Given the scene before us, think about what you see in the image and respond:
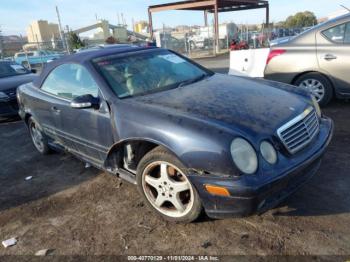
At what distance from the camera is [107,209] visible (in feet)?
11.5

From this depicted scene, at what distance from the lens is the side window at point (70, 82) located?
12.2 feet

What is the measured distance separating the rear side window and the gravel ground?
2134 millimetres

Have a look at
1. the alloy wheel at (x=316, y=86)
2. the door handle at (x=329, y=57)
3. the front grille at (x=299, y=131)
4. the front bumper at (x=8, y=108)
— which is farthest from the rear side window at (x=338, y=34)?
the front bumper at (x=8, y=108)

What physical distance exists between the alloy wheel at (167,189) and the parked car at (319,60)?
3.86m

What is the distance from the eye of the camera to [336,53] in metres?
5.64

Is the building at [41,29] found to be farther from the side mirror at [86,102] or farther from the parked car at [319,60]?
the side mirror at [86,102]

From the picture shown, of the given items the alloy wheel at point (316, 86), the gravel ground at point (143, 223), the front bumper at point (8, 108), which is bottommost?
the gravel ground at point (143, 223)

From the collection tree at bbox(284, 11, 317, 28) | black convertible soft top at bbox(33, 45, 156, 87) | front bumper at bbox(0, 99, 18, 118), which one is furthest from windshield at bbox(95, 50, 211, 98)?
tree at bbox(284, 11, 317, 28)

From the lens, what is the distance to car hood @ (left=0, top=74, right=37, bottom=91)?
770 centimetres

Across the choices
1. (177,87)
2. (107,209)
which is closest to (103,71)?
(177,87)

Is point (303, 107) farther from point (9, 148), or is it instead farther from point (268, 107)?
point (9, 148)

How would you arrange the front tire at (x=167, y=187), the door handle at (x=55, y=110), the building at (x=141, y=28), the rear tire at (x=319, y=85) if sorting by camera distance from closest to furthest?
the front tire at (x=167, y=187) → the door handle at (x=55, y=110) → the rear tire at (x=319, y=85) → the building at (x=141, y=28)

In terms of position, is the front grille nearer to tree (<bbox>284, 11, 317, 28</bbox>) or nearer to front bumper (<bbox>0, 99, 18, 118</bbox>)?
front bumper (<bbox>0, 99, 18, 118</bbox>)

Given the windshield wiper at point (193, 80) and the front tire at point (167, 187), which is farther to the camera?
the windshield wiper at point (193, 80)
